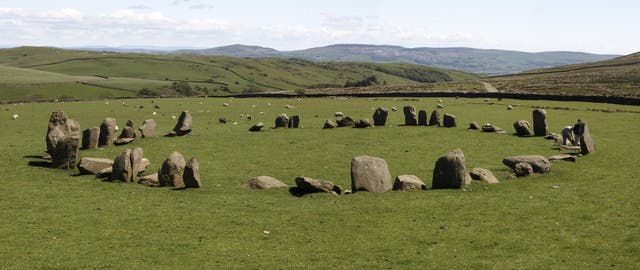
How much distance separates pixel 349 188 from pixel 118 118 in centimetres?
4166

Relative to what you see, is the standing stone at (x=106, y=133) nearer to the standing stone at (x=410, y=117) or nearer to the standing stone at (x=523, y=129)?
the standing stone at (x=410, y=117)

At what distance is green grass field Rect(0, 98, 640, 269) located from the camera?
57.9 ft

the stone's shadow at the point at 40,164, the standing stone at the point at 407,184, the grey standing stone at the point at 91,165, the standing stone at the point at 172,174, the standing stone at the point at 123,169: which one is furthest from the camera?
the stone's shadow at the point at 40,164

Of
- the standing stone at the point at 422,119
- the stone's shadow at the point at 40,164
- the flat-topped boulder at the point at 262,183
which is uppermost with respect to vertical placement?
the standing stone at the point at 422,119

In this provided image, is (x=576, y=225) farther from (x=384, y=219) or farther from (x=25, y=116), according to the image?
(x=25, y=116)

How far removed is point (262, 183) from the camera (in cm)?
2820

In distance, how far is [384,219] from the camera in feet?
72.7

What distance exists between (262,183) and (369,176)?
530cm

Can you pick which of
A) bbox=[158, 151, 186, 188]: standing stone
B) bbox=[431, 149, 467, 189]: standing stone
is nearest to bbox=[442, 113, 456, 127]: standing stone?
bbox=[431, 149, 467, 189]: standing stone

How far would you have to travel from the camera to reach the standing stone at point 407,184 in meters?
27.3

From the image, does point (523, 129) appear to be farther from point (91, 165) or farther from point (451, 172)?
point (91, 165)

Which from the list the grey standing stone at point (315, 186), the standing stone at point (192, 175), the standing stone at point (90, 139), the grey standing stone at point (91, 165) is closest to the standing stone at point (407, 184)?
the grey standing stone at point (315, 186)

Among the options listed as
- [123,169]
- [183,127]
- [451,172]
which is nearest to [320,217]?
[451,172]

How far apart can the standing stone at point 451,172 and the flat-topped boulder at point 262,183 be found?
7608 mm
